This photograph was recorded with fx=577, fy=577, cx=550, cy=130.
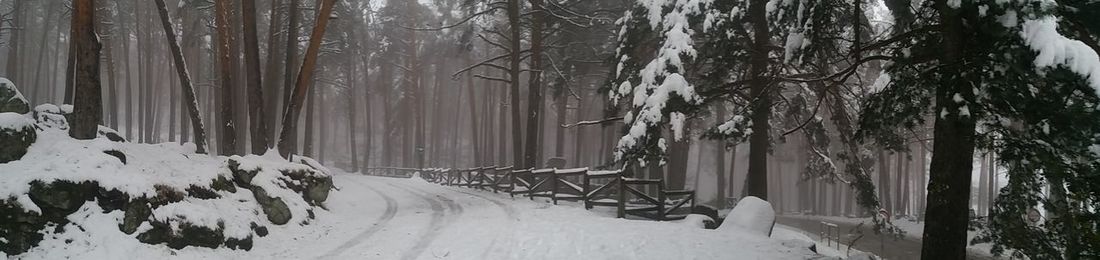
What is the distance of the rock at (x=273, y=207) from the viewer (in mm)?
10055

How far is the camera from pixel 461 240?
9023 millimetres

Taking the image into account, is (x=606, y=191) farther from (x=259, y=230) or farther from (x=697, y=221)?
(x=259, y=230)

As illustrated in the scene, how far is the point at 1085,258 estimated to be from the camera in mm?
4887

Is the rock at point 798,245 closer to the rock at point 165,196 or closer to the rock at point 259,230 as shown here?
the rock at point 259,230

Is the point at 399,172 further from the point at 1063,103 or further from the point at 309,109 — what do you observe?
the point at 1063,103

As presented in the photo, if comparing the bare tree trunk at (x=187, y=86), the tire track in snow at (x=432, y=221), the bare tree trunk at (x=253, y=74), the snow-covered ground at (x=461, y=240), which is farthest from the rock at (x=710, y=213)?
the bare tree trunk at (x=187, y=86)

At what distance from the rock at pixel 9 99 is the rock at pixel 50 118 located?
246 mm

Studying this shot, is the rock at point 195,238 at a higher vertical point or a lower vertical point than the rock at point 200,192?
lower

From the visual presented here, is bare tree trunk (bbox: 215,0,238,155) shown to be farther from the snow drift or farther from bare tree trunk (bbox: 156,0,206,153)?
the snow drift

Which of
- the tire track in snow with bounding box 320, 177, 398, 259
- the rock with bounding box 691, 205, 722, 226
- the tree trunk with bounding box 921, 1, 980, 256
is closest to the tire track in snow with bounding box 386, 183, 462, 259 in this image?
the tire track in snow with bounding box 320, 177, 398, 259

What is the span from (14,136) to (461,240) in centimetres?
615

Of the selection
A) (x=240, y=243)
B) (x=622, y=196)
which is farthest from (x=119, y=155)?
(x=622, y=196)

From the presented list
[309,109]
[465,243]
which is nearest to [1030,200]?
[465,243]

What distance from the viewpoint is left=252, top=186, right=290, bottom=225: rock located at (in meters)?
10.1
